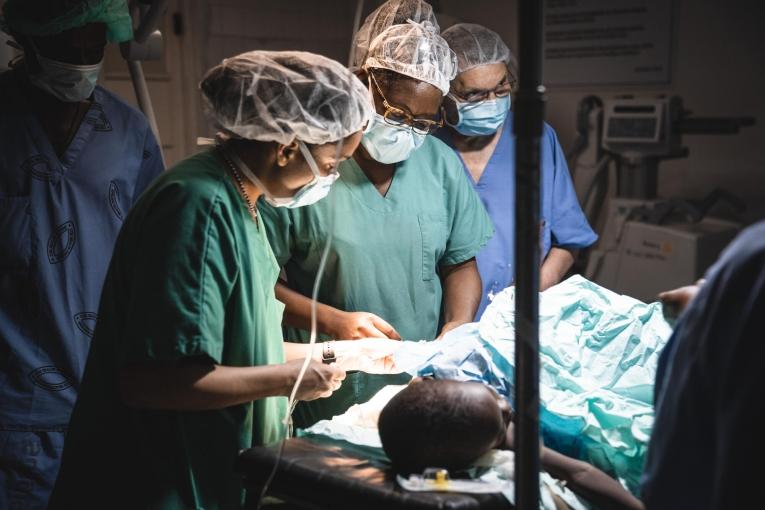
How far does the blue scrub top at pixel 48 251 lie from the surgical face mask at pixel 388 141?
70 centimetres

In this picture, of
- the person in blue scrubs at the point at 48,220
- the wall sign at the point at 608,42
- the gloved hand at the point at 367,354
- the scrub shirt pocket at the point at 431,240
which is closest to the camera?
the gloved hand at the point at 367,354

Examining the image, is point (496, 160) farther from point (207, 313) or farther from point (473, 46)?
point (207, 313)

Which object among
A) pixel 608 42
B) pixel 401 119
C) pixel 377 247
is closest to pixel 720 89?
pixel 608 42

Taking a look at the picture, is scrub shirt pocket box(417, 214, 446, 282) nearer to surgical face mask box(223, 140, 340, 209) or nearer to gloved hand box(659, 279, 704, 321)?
surgical face mask box(223, 140, 340, 209)

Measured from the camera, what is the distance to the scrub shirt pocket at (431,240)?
236 cm

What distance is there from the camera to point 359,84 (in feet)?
5.72

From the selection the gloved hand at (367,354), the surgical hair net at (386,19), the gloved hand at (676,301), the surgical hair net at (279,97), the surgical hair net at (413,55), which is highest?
the surgical hair net at (386,19)

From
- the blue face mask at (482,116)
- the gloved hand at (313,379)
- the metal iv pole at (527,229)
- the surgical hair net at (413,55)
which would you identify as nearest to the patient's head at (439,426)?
the gloved hand at (313,379)

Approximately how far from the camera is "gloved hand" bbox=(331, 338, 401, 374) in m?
1.98

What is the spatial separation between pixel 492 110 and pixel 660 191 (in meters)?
1.92

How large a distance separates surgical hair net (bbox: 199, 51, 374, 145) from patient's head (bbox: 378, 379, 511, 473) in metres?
0.54

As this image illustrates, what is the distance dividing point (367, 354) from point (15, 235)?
96cm

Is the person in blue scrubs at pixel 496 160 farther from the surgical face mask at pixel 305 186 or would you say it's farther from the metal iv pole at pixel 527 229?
the metal iv pole at pixel 527 229

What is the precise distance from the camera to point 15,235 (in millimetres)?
2141
